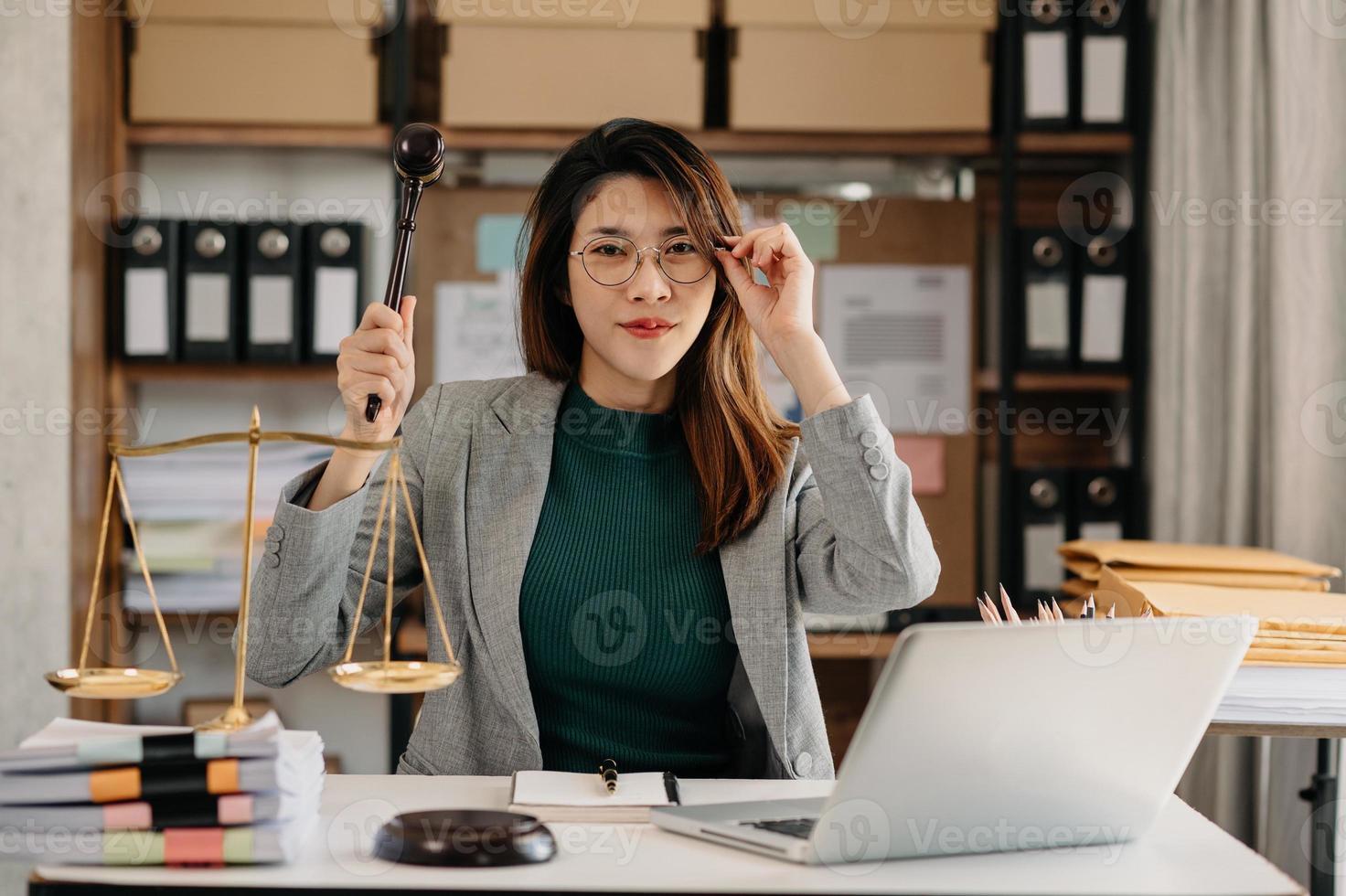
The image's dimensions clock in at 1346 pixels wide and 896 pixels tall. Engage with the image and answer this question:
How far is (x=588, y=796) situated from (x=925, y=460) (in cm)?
182

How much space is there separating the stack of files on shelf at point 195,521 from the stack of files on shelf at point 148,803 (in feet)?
5.44

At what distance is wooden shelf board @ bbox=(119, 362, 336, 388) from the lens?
2.69 metres

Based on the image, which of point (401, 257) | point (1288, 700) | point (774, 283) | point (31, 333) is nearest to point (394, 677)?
point (401, 257)

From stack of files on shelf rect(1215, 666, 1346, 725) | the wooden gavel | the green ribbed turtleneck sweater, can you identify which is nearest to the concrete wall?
the green ribbed turtleneck sweater

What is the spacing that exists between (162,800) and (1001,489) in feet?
6.60

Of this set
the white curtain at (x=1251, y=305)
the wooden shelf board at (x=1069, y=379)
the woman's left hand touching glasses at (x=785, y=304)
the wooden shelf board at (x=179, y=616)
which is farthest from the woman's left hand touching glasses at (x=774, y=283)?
the wooden shelf board at (x=179, y=616)

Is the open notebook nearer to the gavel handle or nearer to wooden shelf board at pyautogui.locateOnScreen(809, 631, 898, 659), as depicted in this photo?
the gavel handle

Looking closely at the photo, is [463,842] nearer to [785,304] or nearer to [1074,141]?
[785,304]

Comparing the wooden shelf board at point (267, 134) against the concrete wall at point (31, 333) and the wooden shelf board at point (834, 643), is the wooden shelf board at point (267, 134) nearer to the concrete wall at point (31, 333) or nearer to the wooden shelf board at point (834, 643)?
the concrete wall at point (31, 333)

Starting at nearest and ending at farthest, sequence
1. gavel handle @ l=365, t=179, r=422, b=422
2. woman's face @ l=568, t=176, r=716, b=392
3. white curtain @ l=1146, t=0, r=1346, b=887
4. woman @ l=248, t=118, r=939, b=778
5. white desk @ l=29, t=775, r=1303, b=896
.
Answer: white desk @ l=29, t=775, r=1303, b=896
gavel handle @ l=365, t=179, r=422, b=422
woman @ l=248, t=118, r=939, b=778
woman's face @ l=568, t=176, r=716, b=392
white curtain @ l=1146, t=0, r=1346, b=887

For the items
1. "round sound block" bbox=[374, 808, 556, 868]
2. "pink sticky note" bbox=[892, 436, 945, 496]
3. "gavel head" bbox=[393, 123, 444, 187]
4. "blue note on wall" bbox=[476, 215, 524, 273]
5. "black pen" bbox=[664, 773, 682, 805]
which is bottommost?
"black pen" bbox=[664, 773, 682, 805]

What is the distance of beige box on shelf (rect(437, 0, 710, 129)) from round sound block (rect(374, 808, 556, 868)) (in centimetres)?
188

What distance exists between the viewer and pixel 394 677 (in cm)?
104

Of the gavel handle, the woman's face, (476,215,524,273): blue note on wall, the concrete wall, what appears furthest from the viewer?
(476,215,524,273): blue note on wall
